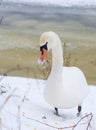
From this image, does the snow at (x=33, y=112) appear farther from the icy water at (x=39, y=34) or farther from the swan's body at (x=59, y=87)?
the icy water at (x=39, y=34)

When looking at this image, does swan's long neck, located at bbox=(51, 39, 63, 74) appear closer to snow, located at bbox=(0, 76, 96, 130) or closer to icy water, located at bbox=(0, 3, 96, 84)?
snow, located at bbox=(0, 76, 96, 130)

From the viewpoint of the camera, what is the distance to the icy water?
80.4 inches

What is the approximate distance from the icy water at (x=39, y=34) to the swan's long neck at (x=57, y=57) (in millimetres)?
473

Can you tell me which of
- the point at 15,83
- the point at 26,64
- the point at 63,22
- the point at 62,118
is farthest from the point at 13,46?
the point at 62,118

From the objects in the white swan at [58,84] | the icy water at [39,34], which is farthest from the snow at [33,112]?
the icy water at [39,34]

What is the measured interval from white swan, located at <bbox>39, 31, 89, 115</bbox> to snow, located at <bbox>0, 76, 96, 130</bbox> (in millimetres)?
57

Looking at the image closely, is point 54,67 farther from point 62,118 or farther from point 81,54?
point 81,54

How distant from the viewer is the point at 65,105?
117 centimetres

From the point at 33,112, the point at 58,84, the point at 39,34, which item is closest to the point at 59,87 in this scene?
the point at 58,84

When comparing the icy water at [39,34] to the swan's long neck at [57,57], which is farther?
the icy water at [39,34]

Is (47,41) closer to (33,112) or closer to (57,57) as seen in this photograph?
(57,57)

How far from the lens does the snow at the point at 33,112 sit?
1152 mm

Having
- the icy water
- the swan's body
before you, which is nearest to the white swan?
the swan's body

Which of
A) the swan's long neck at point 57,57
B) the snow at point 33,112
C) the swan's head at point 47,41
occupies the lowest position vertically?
the snow at point 33,112
